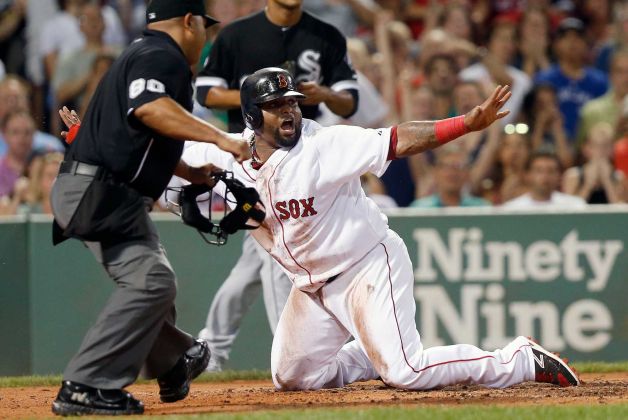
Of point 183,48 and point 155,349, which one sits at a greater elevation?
point 183,48

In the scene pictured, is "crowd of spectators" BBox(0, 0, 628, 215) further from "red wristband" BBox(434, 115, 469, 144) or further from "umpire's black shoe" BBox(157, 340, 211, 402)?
"red wristband" BBox(434, 115, 469, 144)

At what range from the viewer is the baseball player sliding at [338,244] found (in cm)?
658

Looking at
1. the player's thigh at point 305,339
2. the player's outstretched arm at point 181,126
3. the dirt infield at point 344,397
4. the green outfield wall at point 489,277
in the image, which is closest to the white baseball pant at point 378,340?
the player's thigh at point 305,339

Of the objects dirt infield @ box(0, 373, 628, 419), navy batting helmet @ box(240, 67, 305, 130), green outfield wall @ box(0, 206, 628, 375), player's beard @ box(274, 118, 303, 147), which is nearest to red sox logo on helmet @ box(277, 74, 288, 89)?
navy batting helmet @ box(240, 67, 305, 130)

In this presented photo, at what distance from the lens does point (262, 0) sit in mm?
12438

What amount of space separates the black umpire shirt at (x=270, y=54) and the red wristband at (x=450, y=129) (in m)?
2.15

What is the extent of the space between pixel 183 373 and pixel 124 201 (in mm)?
1040

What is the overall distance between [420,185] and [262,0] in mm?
2555

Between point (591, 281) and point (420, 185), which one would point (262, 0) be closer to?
point (420, 185)

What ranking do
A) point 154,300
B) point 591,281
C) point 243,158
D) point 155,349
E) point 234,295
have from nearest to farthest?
1. point 243,158
2. point 154,300
3. point 155,349
4. point 234,295
5. point 591,281

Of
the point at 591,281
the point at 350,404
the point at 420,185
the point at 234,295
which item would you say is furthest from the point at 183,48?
the point at 420,185

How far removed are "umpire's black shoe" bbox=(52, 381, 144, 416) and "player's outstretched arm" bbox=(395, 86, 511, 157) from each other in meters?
1.81

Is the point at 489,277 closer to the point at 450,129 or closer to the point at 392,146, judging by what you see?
the point at 392,146

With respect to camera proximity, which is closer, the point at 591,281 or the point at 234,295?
the point at 234,295
